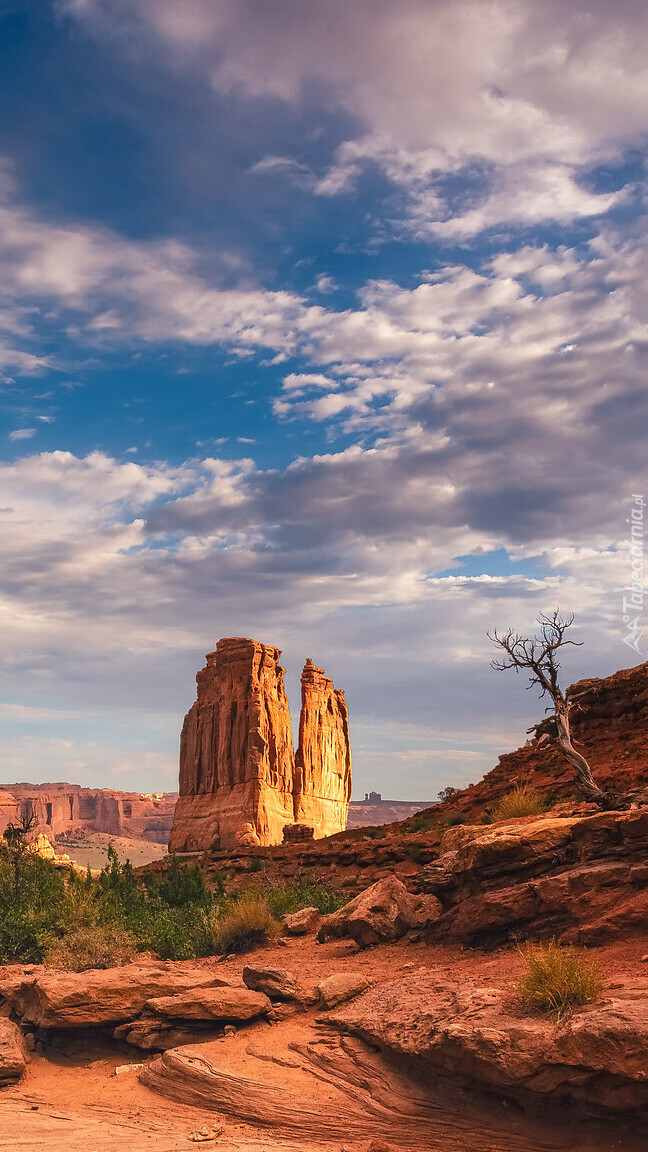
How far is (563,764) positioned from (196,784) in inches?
2223

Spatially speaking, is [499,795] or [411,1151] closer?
[411,1151]

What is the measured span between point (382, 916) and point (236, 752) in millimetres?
60384

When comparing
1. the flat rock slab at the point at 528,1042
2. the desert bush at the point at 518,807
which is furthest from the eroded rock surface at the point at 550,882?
the desert bush at the point at 518,807

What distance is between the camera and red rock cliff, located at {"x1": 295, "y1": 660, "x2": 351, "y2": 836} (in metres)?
83.3

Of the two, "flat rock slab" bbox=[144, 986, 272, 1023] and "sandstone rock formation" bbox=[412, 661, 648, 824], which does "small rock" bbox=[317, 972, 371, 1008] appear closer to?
"flat rock slab" bbox=[144, 986, 272, 1023]

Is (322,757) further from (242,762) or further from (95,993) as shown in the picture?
(95,993)

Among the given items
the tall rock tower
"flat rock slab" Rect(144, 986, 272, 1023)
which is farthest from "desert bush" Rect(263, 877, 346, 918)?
the tall rock tower

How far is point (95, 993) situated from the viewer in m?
13.2

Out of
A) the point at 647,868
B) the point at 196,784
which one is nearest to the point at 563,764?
the point at 647,868

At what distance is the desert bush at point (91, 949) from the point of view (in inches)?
624

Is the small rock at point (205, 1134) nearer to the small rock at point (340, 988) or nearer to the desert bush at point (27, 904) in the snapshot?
the small rock at point (340, 988)

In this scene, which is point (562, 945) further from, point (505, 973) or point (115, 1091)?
point (115, 1091)

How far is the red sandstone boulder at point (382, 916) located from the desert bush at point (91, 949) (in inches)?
154

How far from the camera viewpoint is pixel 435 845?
25781 millimetres
